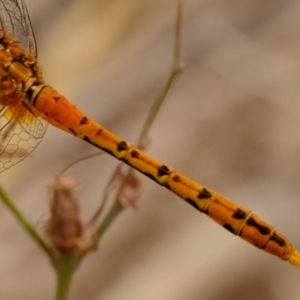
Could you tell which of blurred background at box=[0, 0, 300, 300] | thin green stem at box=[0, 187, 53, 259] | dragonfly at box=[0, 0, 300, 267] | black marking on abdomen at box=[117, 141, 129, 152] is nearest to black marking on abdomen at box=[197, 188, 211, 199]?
dragonfly at box=[0, 0, 300, 267]

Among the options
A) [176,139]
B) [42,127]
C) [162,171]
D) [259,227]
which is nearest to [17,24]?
[42,127]

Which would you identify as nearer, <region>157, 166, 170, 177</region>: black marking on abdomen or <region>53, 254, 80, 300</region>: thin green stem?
<region>53, 254, 80, 300</region>: thin green stem

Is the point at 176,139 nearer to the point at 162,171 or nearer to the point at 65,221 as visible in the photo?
the point at 162,171

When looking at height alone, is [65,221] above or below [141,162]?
below

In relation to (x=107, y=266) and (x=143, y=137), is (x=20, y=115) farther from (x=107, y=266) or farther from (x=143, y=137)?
(x=107, y=266)

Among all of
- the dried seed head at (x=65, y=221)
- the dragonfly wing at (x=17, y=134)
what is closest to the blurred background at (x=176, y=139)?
the dragonfly wing at (x=17, y=134)

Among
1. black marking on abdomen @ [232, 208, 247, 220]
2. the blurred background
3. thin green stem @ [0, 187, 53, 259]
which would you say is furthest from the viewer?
the blurred background

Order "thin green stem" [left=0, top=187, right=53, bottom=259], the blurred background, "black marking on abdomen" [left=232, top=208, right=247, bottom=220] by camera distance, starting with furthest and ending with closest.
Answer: the blurred background < "black marking on abdomen" [left=232, top=208, right=247, bottom=220] < "thin green stem" [left=0, top=187, right=53, bottom=259]

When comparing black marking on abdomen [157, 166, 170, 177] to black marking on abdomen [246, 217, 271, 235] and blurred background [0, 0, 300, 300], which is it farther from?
blurred background [0, 0, 300, 300]
